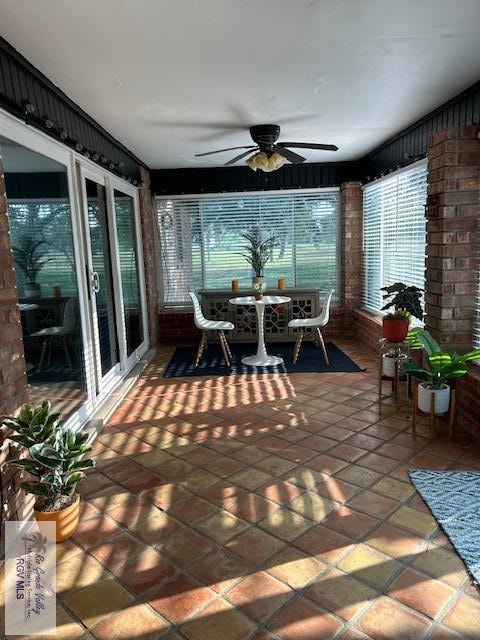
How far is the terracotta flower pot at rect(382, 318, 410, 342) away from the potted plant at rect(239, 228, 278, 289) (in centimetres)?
198

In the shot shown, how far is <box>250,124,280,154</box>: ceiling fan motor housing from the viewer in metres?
3.73

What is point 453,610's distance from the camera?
1555 mm

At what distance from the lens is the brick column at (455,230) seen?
2.99 m

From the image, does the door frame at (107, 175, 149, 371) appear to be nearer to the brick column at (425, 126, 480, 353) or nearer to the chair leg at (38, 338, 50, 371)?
the chair leg at (38, 338, 50, 371)

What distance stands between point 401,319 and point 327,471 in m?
1.39

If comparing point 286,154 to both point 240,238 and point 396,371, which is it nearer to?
point 396,371

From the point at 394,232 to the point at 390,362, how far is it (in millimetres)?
1791

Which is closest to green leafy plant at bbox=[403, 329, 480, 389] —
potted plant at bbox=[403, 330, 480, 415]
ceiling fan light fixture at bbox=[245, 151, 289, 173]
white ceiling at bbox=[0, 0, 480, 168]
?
potted plant at bbox=[403, 330, 480, 415]

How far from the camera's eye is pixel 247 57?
93.7 inches

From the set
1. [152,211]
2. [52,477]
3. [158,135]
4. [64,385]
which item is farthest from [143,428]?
[152,211]

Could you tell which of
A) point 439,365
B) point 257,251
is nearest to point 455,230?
point 439,365

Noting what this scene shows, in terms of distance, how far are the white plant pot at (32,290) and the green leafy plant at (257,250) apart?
3.15m
